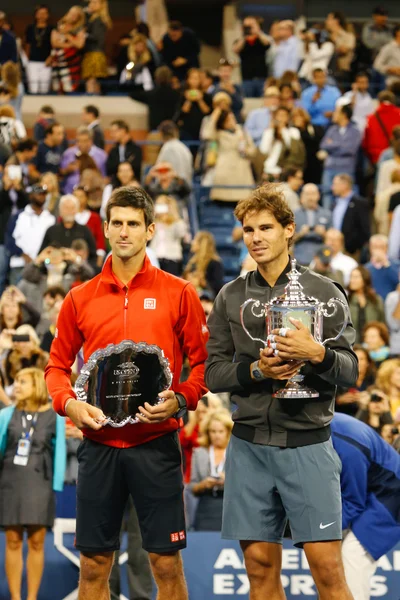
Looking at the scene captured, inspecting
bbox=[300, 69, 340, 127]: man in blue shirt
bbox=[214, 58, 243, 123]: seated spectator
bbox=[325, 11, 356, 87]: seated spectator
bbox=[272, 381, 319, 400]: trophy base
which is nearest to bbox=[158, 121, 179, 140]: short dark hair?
bbox=[214, 58, 243, 123]: seated spectator

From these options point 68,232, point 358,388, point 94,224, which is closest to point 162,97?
point 94,224

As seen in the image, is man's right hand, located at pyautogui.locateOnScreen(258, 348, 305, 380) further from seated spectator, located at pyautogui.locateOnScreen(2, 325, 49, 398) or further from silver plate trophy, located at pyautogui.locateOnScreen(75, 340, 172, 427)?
seated spectator, located at pyautogui.locateOnScreen(2, 325, 49, 398)

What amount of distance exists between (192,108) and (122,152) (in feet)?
4.96

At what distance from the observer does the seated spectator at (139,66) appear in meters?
18.4

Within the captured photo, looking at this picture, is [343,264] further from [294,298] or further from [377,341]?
[294,298]

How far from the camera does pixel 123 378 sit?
5.47 metres

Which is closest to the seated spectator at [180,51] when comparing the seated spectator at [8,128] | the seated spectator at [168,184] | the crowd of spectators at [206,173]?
the crowd of spectators at [206,173]

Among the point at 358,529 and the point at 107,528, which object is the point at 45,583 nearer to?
the point at 358,529

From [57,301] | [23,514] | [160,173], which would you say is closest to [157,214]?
[160,173]

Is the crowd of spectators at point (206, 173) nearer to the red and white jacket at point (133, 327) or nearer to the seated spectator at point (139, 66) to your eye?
the seated spectator at point (139, 66)

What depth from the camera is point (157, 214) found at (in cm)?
1289

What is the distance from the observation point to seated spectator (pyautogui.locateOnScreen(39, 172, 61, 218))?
13.2 metres

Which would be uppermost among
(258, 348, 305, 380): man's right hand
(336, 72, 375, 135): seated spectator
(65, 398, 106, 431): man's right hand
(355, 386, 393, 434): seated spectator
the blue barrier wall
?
(336, 72, 375, 135): seated spectator

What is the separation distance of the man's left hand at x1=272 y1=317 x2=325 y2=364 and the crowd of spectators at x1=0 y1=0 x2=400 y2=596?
13.7 ft
